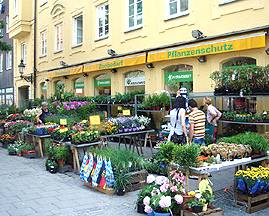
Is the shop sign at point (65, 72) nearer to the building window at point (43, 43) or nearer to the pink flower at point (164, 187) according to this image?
the building window at point (43, 43)

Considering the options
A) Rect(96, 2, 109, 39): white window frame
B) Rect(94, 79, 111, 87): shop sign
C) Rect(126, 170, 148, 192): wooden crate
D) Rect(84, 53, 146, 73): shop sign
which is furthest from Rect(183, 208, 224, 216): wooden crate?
Rect(96, 2, 109, 39): white window frame

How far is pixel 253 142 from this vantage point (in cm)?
670

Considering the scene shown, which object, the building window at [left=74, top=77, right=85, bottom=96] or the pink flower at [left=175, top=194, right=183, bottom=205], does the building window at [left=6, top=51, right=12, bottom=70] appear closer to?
the building window at [left=74, top=77, right=85, bottom=96]

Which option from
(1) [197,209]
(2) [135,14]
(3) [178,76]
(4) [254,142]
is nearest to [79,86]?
(2) [135,14]

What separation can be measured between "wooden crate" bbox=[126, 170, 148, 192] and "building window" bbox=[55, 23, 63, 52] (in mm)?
16024

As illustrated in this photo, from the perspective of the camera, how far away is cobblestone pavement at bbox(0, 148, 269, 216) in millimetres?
6039

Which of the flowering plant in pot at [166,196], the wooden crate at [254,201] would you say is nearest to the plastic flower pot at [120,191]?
the flowering plant in pot at [166,196]

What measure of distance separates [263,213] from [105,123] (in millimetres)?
5579

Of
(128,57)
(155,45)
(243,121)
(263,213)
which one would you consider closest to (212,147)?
(263,213)

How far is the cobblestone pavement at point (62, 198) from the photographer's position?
6.04m

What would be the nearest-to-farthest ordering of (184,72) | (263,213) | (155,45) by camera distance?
(263,213), (184,72), (155,45)

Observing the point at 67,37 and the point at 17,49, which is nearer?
the point at 67,37

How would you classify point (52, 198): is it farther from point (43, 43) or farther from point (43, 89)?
point (43, 43)

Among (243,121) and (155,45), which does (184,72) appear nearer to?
(155,45)
